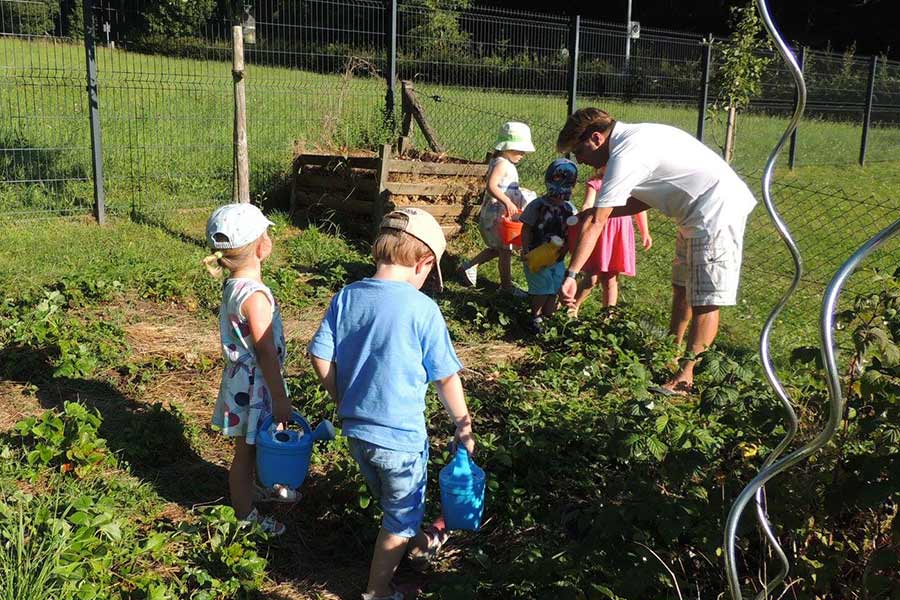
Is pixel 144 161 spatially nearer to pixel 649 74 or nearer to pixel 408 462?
pixel 408 462

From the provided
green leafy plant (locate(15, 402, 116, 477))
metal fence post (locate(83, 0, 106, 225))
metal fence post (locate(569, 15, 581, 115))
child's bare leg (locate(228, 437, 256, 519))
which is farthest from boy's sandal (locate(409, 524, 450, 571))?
metal fence post (locate(569, 15, 581, 115))

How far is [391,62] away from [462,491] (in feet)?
24.5

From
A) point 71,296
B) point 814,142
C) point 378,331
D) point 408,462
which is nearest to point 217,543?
point 408,462

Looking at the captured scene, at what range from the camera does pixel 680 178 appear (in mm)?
4645

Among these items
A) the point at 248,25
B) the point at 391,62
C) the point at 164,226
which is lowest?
the point at 164,226

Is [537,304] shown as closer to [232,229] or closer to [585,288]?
[585,288]

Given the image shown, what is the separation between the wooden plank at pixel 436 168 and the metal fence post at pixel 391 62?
1836 mm

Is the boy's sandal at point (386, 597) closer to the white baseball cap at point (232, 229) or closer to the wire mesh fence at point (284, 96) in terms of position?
the white baseball cap at point (232, 229)

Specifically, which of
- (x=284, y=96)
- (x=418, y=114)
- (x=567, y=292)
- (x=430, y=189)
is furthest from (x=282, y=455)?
(x=284, y=96)

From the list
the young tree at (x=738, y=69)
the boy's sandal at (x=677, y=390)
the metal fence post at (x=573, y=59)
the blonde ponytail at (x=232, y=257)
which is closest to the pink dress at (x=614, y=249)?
the boy's sandal at (x=677, y=390)

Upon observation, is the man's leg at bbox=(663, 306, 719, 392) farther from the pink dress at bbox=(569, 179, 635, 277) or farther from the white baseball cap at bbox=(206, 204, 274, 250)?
the white baseball cap at bbox=(206, 204, 274, 250)

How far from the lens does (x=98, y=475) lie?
360 centimetres

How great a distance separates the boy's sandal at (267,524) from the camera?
3.31 m

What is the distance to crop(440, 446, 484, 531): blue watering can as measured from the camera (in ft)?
9.45
